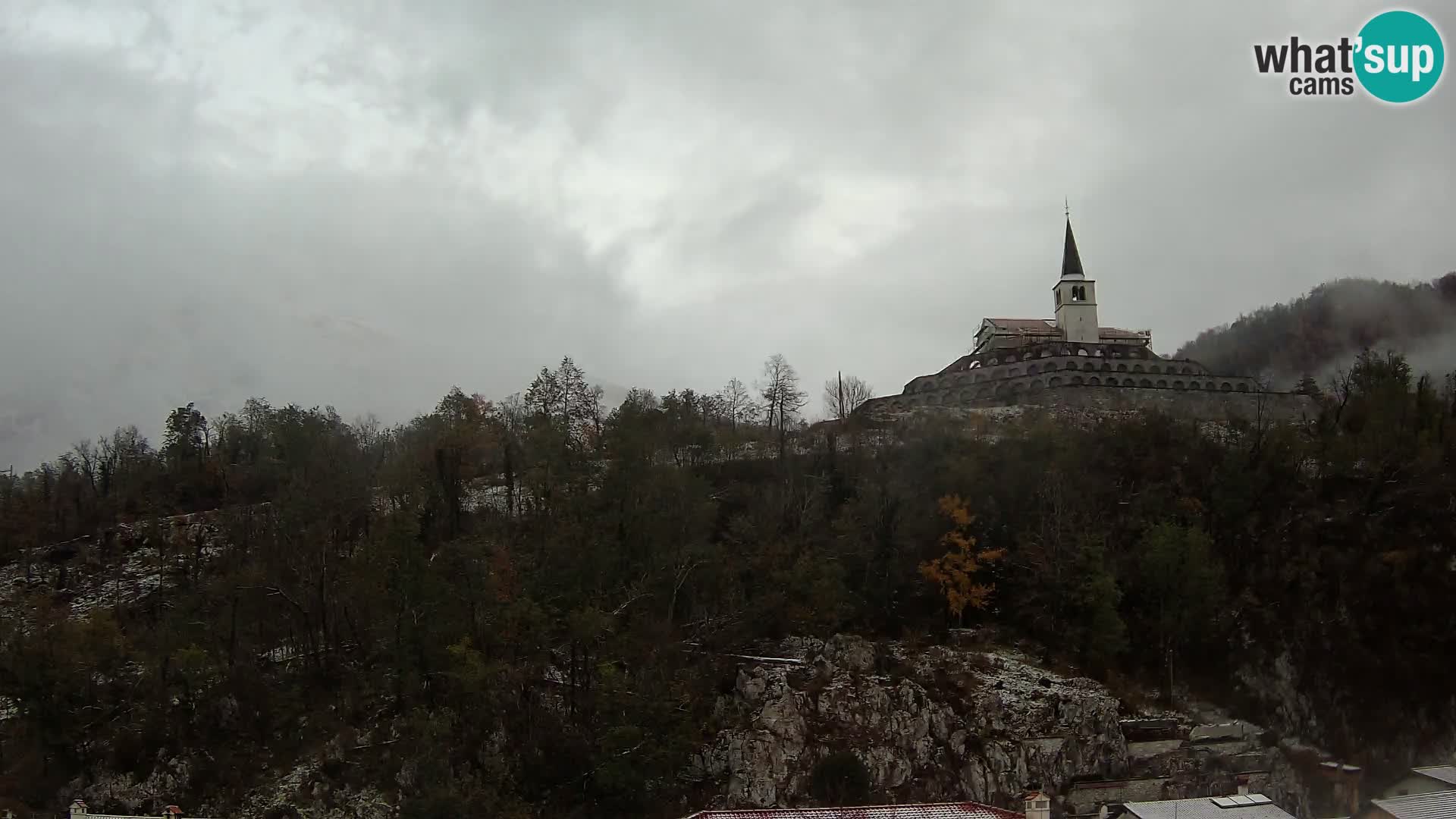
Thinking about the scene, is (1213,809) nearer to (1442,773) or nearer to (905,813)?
(905,813)

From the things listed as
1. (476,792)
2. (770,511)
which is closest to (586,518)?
(770,511)

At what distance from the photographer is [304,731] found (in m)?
33.6

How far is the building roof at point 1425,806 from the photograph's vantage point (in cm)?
2391

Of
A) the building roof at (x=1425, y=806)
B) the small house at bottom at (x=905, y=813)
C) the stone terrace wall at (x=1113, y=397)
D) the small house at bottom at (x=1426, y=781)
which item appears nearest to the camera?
the small house at bottom at (x=905, y=813)

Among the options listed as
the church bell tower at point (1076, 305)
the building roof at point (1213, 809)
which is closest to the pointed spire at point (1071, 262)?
the church bell tower at point (1076, 305)

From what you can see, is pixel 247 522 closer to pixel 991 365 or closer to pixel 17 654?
pixel 17 654

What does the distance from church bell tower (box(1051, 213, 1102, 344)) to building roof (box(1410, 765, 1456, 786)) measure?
38.3m

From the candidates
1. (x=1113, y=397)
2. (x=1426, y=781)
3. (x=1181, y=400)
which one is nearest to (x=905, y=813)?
(x=1426, y=781)

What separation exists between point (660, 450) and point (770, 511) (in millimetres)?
6752

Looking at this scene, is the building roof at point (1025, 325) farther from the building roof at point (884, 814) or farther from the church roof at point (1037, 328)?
the building roof at point (884, 814)

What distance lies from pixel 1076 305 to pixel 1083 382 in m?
9.58

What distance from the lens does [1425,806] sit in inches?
966

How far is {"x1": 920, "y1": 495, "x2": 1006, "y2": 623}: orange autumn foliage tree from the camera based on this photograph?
128ft

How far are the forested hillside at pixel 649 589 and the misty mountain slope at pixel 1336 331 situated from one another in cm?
4284
